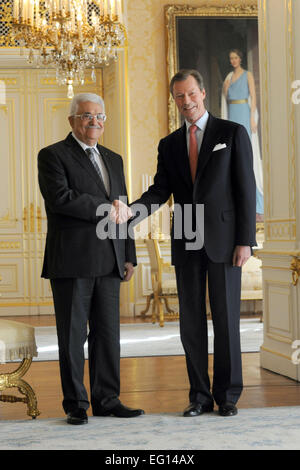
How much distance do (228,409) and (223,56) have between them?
20.6 feet

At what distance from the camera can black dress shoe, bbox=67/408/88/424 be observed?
10.3ft

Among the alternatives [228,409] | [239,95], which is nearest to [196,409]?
[228,409]

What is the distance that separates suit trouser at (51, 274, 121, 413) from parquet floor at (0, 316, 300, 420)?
0.27 meters

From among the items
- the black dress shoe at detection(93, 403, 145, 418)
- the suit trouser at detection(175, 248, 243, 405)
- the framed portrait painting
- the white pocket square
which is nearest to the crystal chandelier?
the framed portrait painting

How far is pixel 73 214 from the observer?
316 centimetres

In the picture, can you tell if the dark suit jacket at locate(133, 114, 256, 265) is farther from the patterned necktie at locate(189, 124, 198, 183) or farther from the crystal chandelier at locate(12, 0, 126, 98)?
the crystal chandelier at locate(12, 0, 126, 98)

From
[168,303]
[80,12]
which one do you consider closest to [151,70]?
[80,12]

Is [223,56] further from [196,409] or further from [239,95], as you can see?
[196,409]

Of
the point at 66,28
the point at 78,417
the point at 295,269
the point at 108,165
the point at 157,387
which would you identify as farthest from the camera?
the point at 66,28

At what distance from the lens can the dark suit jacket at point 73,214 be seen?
10.4 feet

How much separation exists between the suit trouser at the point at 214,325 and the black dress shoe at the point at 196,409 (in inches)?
1.0

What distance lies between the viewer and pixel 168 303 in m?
8.50
